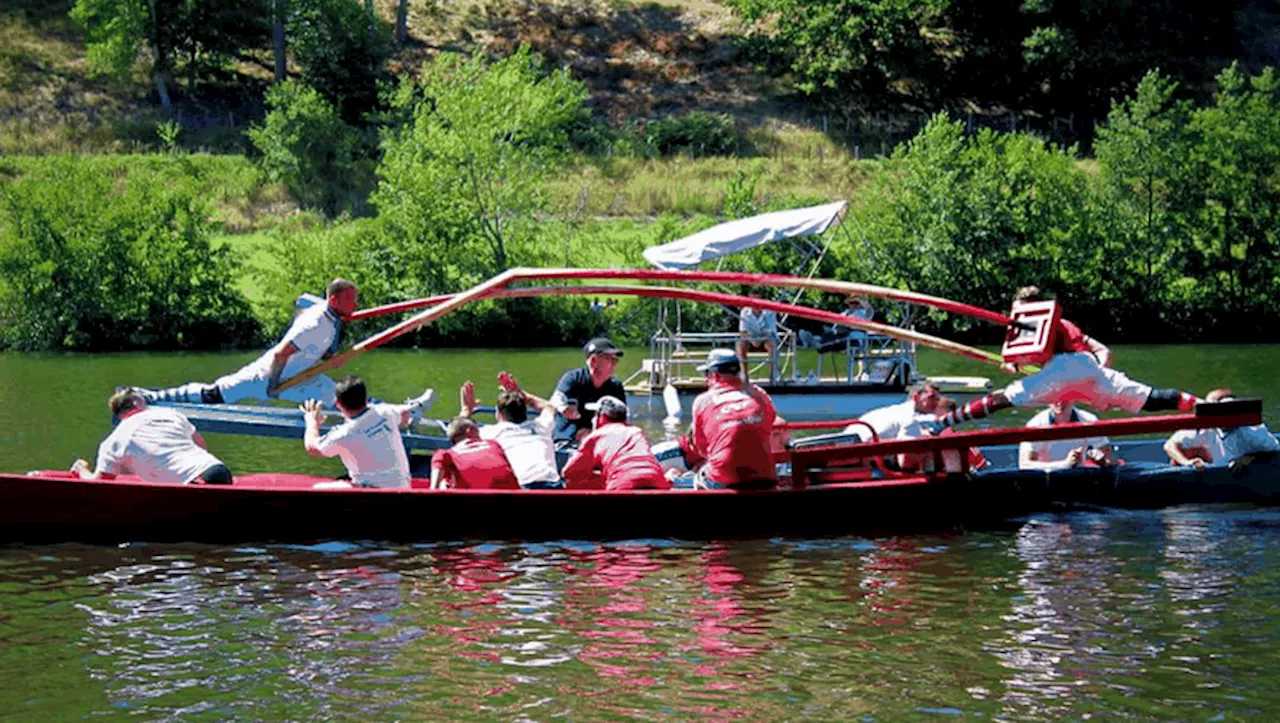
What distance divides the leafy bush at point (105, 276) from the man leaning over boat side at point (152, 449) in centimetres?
3623

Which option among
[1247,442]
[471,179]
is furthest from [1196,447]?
[471,179]

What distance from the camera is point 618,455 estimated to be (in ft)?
57.9

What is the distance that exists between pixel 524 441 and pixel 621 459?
103 cm

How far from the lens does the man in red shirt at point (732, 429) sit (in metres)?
17.1

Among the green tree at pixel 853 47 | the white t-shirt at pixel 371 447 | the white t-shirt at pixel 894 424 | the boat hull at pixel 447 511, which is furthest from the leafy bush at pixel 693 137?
the white t-shirt at pixel 371 447

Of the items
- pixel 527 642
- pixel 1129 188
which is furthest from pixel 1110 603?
pixel 1129 188

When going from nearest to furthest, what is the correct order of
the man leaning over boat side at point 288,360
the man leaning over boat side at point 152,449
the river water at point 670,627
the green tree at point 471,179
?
the river water at point 670,627 < the man leaning over boat side at point 152,449 < the man leaning over boat side at point 288,360 < the green tree at point 471,179

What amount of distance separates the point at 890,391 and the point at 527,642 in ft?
59.5

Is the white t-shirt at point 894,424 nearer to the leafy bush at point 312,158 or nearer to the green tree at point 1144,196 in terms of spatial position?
the green tree at point 1144,196

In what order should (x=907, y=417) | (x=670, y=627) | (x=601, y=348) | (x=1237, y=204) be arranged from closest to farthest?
(x=670, y=627) < (x=907, y=417) < (x=601, y=348) < (x=1237, y=204)

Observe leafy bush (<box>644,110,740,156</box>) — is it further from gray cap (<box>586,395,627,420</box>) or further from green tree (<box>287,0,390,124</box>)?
gray cap (<box>586,395,627,420</box>)

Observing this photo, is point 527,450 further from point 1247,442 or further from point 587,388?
point 1247,442

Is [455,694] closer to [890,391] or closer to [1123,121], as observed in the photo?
[890,391]

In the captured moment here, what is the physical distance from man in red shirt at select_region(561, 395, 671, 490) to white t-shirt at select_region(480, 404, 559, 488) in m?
0.30
